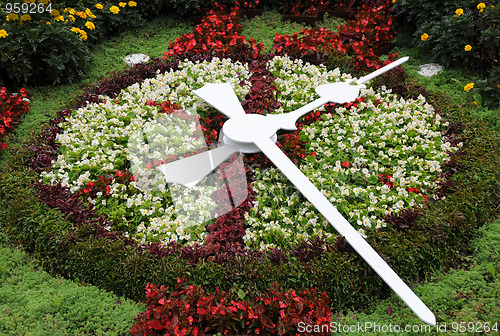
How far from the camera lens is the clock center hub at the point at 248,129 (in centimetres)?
345

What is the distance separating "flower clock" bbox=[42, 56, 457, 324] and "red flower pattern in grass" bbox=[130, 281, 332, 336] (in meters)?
0.49

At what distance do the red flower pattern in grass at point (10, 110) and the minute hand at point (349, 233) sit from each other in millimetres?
2773

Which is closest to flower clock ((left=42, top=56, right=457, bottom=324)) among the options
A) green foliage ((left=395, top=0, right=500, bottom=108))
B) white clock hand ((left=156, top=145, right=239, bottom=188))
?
white clock hand ((left=156, top=145, right=239, bottom=188))

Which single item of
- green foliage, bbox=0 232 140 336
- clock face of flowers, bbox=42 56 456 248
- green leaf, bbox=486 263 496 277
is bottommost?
green leaf, bbox=486 263 496 277

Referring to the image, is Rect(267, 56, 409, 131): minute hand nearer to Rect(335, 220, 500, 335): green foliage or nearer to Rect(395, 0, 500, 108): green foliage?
Rect(395, 0, 500, 108): green foliage

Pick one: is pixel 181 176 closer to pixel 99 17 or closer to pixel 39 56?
pixel 39 56

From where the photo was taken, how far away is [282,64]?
4.93m

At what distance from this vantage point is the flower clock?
3232mm

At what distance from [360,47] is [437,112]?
4.64ft

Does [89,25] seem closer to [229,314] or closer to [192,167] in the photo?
[192,167]

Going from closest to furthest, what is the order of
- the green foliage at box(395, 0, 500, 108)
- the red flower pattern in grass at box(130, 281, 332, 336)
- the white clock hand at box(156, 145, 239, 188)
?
the red flower pattern in grass at box(130, 281, 332, 336)
the white clock hand at box(156, 145, 239, 188)
the green foliage at box(395, 0, 500, 108)

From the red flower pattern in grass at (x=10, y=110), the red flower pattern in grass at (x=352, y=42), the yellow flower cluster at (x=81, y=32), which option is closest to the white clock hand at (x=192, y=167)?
the red flower pattern in grass at (x=10, y=110)

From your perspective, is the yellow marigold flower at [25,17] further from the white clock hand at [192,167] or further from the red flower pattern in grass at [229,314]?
the red flower pattern in grass at [229,314]

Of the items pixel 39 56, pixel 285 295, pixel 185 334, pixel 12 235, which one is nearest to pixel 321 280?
pixel 285 295
